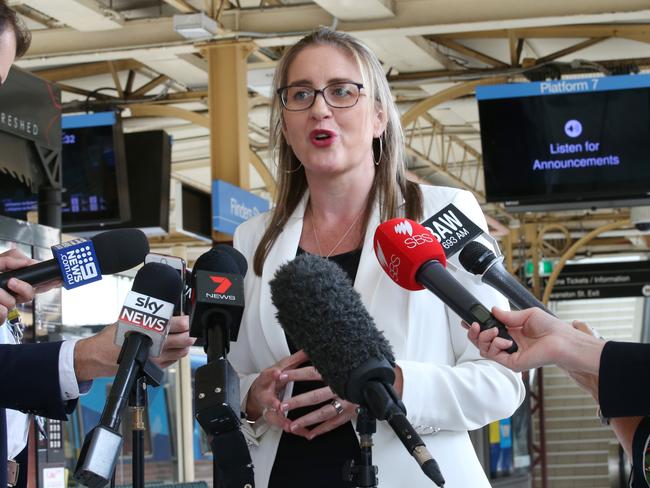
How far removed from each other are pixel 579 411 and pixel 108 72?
15.3m

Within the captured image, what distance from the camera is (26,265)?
2.20 metres

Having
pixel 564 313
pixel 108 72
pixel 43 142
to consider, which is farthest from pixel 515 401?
pixel 564 313

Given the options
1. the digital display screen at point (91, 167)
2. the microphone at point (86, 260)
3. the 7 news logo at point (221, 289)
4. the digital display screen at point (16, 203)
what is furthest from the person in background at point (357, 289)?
the digital display screen at point (91, 167)

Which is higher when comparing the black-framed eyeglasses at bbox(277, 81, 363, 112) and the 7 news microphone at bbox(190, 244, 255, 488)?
the black-framed eyeglasses at bbox(277, 81, 363, 112)

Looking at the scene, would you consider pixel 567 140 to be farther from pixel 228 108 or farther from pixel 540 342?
pixel 540 342

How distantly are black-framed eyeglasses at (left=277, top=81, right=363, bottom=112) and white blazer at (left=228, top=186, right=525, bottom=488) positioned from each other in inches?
10.6

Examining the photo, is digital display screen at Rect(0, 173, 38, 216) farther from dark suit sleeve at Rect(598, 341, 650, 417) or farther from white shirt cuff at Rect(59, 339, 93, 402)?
dark suit sleeve at Rect(598, 341, 650, 417)

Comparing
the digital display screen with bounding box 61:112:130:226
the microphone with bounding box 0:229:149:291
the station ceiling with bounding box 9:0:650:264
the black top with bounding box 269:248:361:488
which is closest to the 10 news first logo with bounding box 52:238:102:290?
the microphone with bounding box 0:229:149:291

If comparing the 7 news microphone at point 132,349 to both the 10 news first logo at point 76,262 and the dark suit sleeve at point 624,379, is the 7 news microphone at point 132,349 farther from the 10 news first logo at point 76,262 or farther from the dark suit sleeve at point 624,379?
the dark suit sleeve at point 624,379

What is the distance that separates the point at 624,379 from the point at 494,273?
33cm

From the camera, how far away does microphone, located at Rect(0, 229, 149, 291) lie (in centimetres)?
216

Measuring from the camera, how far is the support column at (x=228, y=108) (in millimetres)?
9016

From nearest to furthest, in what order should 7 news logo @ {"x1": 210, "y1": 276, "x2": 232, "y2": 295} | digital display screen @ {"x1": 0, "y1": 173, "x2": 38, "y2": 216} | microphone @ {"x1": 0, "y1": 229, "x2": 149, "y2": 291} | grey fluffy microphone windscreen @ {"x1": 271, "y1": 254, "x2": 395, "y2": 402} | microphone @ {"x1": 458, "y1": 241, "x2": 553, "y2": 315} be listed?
1. grey fluffy microphone windscreen @ {"x1": 271, "y1": 254, "x2": 395, "y2": 402}
2. 7 news logo @ {"x1": 210, "y1": 276, "x2": 232, "y2": 295}
3. microphone @ {"x1": 458, "y1": 241, "x2": 553, "y2": 315}
4. microphone @ {"x1": 0, "y1": 229, "x2": 149, "y2": 291}
5. digital display screen @ {"x1": 0, "y1": 173, "x2": 38, "y2": 216}

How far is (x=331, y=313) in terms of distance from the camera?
1803 mm
